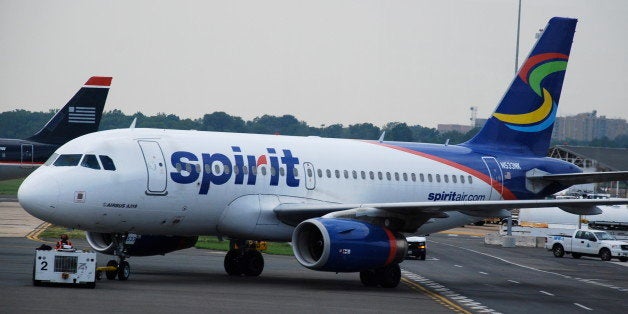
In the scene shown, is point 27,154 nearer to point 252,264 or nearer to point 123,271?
point 252,264

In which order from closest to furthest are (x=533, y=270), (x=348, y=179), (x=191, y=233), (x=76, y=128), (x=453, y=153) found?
(x=191, y=233) < (x=348, y=179) < (x=453, y=153) < (x=533, y=270) < (x=76, y=128)

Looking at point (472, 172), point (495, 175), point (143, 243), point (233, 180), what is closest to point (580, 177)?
point (495, 175)

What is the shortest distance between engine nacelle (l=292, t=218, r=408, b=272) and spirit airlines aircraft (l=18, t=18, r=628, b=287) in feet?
0.11

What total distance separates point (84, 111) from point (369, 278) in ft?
124

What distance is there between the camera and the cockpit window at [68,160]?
31.4 metres

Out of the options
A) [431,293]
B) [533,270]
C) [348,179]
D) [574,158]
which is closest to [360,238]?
[431,293]

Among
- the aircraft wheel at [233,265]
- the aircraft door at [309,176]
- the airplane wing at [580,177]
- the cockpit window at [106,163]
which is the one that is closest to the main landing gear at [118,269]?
the cockpit window at [106,163]

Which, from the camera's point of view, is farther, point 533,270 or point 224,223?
point 533,270

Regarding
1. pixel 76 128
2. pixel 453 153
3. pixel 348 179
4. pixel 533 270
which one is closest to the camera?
pixel 348 179

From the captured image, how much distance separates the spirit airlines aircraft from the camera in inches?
1236

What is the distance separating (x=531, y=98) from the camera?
4331cm

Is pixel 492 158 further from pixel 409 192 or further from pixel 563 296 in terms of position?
pixel 563 296

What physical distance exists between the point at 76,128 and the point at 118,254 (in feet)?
123

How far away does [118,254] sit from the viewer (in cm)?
3244
